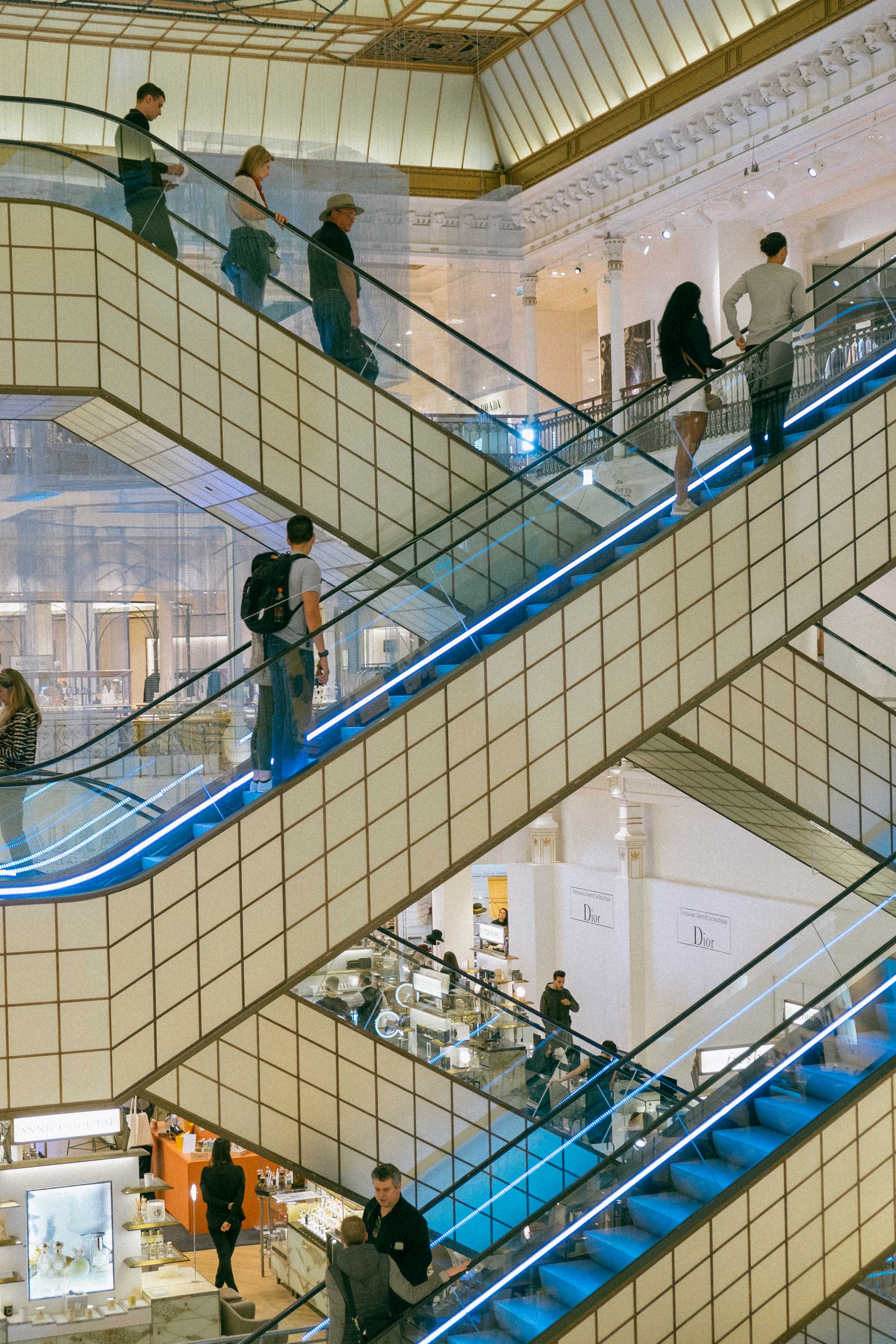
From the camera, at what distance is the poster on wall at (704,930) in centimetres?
1880

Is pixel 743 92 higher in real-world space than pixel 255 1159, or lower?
higher

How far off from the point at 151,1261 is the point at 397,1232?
602 centimetres

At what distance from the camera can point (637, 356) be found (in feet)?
71.1

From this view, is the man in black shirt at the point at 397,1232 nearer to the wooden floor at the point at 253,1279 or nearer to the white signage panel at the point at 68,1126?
the white signage panel at the point at 68,1126

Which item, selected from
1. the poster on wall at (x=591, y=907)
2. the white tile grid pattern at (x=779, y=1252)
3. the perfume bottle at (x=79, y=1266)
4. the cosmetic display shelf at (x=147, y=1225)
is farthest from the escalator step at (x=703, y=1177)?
the poster on wall at (x=591, y=907)

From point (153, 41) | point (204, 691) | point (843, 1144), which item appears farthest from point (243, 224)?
point (153, 41)

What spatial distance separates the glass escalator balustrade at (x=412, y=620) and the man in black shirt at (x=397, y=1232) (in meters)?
1.99

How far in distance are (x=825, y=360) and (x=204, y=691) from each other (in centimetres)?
401

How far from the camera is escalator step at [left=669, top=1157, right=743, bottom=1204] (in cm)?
816

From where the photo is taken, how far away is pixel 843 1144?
8.43 meters

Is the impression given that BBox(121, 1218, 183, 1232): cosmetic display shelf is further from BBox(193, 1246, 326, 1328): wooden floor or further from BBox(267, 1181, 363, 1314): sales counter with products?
BBox(267, 1181, 363, 1314): sales counter with products

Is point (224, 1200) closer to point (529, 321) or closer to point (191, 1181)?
point (191, 1181)

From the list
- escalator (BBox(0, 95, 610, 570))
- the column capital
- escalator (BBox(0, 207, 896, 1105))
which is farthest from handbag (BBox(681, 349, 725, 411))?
the column capital

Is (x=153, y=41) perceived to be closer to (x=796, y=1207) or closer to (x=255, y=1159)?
(x=255, y=1159)
